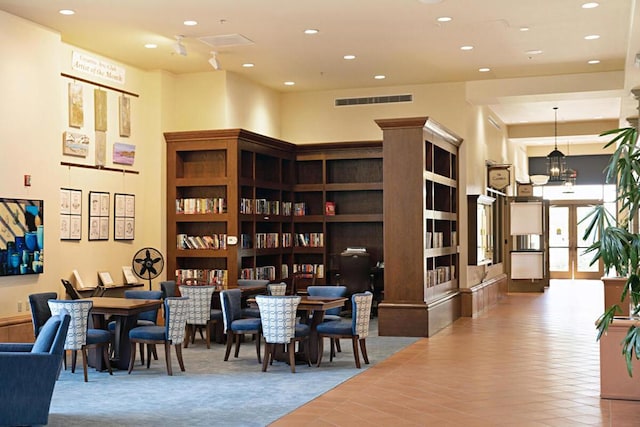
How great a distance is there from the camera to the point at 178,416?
6.06 m

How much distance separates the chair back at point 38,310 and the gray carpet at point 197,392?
0.55m

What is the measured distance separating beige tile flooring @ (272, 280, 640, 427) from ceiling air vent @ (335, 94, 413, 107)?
387 centimetres

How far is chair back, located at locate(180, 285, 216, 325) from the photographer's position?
949cm

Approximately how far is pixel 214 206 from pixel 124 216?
4.14 feet

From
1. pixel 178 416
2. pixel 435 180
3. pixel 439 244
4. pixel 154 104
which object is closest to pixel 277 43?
pixel 154 104

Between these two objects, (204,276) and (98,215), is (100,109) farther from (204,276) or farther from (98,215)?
(204,276)

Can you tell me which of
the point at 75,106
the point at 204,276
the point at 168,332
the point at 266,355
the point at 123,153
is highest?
the point at 75,106

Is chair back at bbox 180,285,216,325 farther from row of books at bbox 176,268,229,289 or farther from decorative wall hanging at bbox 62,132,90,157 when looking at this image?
decorative wall hanging at bbox 62,132,90,157

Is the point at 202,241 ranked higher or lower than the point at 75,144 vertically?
lower

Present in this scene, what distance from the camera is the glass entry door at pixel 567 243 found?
896 inches

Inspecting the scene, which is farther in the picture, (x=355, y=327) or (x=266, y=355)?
(x=355, y=327)

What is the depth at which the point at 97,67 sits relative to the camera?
407 inches

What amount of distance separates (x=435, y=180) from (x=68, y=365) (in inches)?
222

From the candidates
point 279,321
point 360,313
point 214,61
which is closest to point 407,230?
point 360,313
